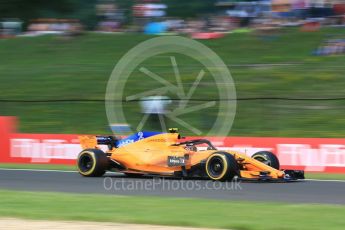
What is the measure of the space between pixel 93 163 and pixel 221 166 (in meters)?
2.79

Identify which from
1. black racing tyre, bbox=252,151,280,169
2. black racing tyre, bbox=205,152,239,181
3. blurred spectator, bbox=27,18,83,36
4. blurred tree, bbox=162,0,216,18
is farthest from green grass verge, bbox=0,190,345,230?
blurred tree, bbox=162,0,216,18

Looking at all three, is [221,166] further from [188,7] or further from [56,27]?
[56,27]

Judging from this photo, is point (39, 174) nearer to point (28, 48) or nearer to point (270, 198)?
point (270, 198)

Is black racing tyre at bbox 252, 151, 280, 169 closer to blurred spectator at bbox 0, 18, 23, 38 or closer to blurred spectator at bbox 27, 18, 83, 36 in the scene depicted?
blurred spectator at bbox 27, 18, 83, 36

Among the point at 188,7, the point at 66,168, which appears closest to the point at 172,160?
the point at 66,168

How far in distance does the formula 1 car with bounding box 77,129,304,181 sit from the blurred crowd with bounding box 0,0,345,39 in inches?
488

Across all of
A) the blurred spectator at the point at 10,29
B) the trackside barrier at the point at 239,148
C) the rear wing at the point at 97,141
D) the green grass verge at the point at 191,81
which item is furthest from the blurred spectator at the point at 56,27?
the rear wing at the point at 97,141

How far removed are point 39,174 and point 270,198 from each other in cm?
624

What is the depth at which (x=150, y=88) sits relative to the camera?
23.3 metres

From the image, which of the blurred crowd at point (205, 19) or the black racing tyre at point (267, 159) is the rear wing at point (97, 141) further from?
the blurred crowd at point (205, 19)

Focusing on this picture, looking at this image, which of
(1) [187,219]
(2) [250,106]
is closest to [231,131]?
(2) [250,106]

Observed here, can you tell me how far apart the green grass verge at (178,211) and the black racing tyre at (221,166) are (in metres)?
2.14

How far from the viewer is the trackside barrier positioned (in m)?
15.1

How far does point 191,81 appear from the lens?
23141 mm
